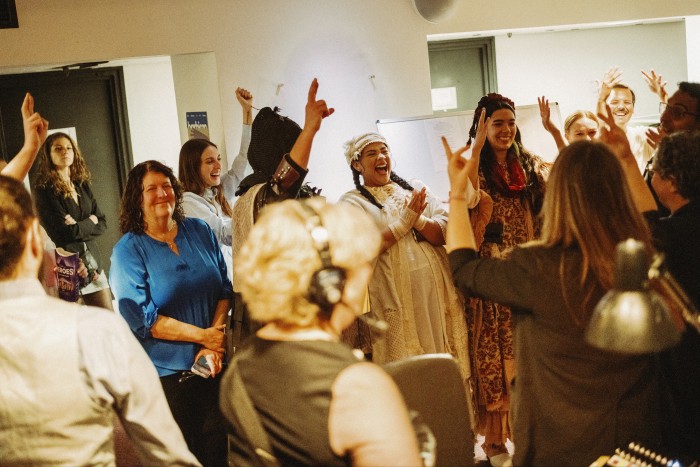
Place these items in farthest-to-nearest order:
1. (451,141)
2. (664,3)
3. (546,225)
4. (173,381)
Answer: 1. (664,3)
2. (451,141)
3. (173,381)
4. (546,225)

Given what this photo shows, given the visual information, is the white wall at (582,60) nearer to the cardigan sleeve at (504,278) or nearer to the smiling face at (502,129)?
the smiling face at (502,129)

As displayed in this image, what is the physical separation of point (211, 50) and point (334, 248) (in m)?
3.66

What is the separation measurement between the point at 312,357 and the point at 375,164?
7.71 ft

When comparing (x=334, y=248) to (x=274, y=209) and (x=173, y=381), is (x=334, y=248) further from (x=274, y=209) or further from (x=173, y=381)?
(x=173, y=381)

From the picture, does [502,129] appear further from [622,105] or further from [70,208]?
[70,208]

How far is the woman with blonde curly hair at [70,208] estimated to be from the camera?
492 cm

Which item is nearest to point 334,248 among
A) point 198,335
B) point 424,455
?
point 424,455

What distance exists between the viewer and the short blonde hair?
1.41m

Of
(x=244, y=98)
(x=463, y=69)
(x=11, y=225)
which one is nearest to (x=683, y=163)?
(x=11, y=225)

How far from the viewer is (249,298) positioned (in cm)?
146

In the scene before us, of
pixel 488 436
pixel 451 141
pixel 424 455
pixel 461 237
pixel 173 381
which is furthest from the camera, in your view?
pixel 451 141

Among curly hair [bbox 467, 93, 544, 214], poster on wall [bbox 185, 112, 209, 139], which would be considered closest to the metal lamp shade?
curly hair [bbox 467, 93, 544, 214]

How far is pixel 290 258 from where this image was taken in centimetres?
140

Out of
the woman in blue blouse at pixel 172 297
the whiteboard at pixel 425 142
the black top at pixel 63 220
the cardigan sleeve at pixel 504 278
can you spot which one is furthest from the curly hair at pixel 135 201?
the black top at pixel 63 220
